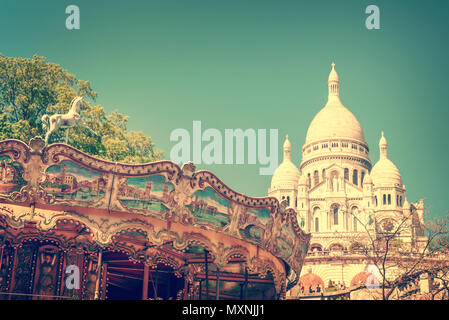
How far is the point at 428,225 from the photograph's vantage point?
33.5 metres

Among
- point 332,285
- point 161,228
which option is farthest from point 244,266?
point 332,285

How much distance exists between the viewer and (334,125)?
10750cm

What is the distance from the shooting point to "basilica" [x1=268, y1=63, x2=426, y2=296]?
269 ft

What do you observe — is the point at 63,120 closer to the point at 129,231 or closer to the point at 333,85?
the point at 129,231

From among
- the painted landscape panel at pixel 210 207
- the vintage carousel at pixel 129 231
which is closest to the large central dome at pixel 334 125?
the vintage carousel at pixel 129 231

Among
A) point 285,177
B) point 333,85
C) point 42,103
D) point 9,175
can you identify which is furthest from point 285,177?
point 9,175

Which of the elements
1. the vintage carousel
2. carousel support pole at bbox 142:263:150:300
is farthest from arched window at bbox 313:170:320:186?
carousel support pole at bbox 142:263:150:300

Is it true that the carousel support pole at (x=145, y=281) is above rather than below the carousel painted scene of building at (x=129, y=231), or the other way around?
below

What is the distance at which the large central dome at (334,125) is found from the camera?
10669cm

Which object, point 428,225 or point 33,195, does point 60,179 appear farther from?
point 428,225

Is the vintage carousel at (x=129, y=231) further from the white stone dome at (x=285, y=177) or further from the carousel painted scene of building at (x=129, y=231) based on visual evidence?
the white stone dome at (x=285, y=177)

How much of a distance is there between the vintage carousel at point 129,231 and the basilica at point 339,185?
156 feet
